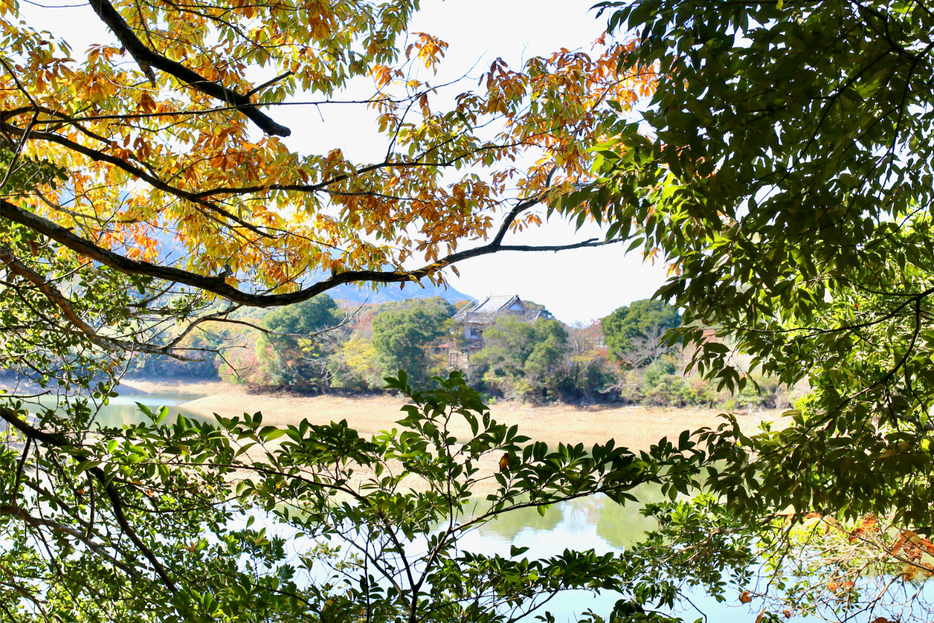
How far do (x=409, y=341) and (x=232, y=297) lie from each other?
12049 mm

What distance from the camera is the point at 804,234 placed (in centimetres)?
117

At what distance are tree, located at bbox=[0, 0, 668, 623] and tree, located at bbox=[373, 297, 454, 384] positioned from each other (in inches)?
409

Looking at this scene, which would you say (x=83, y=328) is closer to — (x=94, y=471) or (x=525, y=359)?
(x=94, y=471)

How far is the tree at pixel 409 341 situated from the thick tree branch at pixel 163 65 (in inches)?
441

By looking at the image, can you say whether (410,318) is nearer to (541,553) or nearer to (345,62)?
(541,553)

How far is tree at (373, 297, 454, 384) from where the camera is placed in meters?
13.5

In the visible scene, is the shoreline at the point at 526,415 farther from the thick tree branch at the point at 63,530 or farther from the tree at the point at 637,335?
the thick tree branch at the point at 63,530

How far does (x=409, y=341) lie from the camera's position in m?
13.7

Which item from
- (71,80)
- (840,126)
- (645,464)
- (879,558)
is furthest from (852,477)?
(71,80)

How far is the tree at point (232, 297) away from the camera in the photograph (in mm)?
1106

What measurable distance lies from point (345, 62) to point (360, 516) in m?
1.87

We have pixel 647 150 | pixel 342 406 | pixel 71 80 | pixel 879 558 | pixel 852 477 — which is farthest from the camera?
pixel 342 406

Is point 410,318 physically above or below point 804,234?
above

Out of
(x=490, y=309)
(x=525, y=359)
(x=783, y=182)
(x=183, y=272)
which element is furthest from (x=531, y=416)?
(x=783, y=182)
